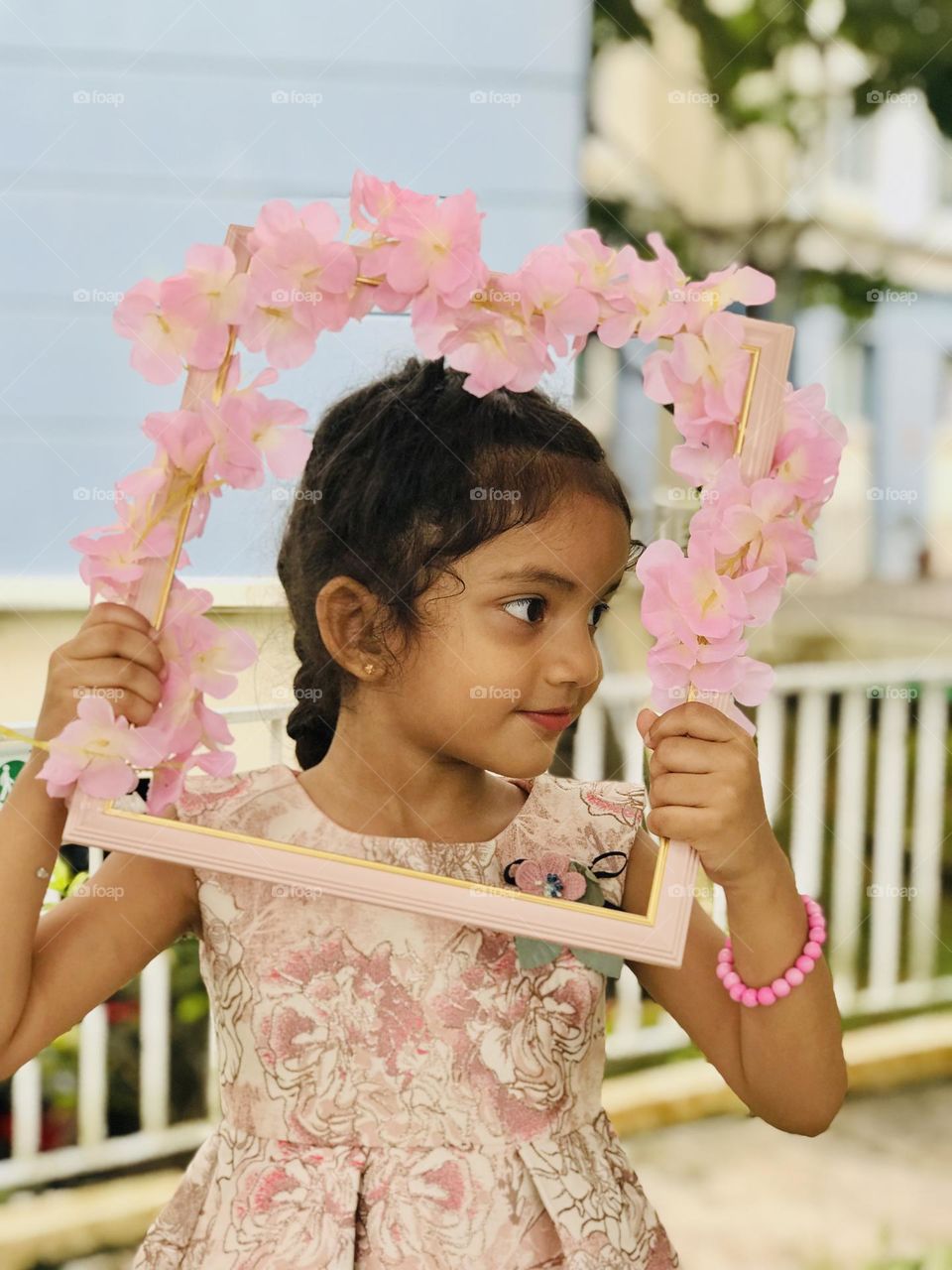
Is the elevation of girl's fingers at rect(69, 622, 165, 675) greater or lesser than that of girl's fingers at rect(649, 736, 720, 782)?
greater

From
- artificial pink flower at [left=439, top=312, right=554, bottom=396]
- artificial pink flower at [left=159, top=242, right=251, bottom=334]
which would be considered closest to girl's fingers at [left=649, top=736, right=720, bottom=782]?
artificial pink flower at [left=439, top=312, right=554, bottom=396]

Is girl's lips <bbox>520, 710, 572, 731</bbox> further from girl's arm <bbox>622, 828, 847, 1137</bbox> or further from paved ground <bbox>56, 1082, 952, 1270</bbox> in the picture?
paved ground <bbox>56, 1082, 952, 1270</bbox>

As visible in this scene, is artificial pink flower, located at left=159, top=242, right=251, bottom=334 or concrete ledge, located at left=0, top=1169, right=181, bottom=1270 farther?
concrete ledge, located at left=0, top=1169, right=181, bottom=1270

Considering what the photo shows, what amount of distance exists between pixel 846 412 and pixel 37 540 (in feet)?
4.36

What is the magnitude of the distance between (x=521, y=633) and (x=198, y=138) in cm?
95

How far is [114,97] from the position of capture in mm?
1404

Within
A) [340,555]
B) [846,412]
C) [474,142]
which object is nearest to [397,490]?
[340,555]

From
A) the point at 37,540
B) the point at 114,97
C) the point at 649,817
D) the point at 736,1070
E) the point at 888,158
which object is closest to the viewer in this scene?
the point at 649,817

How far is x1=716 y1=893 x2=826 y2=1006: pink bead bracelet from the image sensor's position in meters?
0.75

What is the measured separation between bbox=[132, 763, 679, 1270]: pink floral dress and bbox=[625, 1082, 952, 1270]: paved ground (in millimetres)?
992

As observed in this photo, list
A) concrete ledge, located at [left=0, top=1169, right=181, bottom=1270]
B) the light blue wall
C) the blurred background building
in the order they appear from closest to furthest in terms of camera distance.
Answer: the blurred background building → the light blue wall → concrete ledge, located at [left=0, top=1169, right=181, bottom=1270]

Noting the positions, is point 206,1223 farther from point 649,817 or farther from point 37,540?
point 37,540

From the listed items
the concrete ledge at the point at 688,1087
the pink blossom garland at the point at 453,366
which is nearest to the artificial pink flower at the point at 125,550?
the pink blossom garland at the point at 453,366

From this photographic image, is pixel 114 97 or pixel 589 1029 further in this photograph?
pixel 114 97
